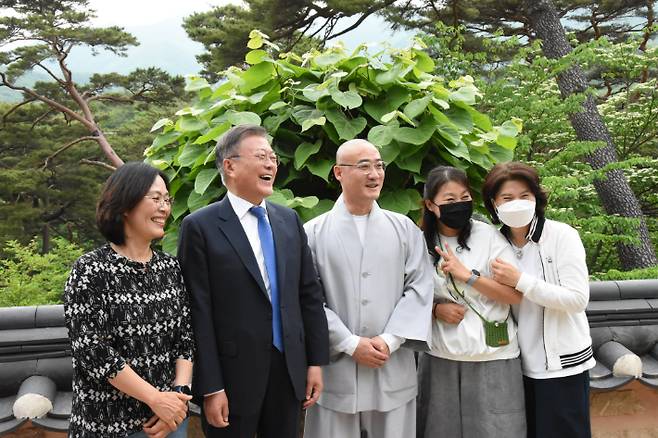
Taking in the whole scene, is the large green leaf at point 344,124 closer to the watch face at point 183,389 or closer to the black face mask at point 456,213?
the black face mask at point 456,213

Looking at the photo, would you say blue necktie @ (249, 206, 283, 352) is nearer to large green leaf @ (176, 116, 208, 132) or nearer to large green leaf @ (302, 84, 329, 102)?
large green leaf @ (302, 84, 329, 102)

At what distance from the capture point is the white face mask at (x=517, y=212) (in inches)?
93.5

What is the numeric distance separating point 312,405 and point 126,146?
48.6ft

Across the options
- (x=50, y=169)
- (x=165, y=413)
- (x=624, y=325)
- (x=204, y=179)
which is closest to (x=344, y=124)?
(x=204, y=179)

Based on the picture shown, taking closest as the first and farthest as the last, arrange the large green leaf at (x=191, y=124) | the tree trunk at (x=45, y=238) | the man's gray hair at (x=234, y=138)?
1. the man's gray hair at (x=234, y=138)
2. the large green leaf at (x=191, y=124)
3. the tree trunk at (x=45, y=238)

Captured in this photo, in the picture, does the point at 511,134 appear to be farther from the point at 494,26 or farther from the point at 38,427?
the point at 494,26

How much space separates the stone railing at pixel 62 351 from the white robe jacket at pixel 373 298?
734 millimetres

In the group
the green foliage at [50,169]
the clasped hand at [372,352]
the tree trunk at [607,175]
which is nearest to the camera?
the clasped hand at [372,352]

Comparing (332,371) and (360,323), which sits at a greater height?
(360,323)

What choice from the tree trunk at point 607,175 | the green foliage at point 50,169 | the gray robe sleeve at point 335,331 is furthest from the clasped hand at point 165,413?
the green foliage at point 50,169

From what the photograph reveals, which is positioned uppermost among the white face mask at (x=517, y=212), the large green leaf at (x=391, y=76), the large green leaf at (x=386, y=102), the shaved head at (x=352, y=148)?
the large green leaf at (x=391, y=76)

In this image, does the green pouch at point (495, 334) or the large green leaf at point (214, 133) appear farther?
the large green leaf at point (214, 133)

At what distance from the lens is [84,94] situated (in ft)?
52.2

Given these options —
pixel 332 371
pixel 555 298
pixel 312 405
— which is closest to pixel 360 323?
pixel 332 371
